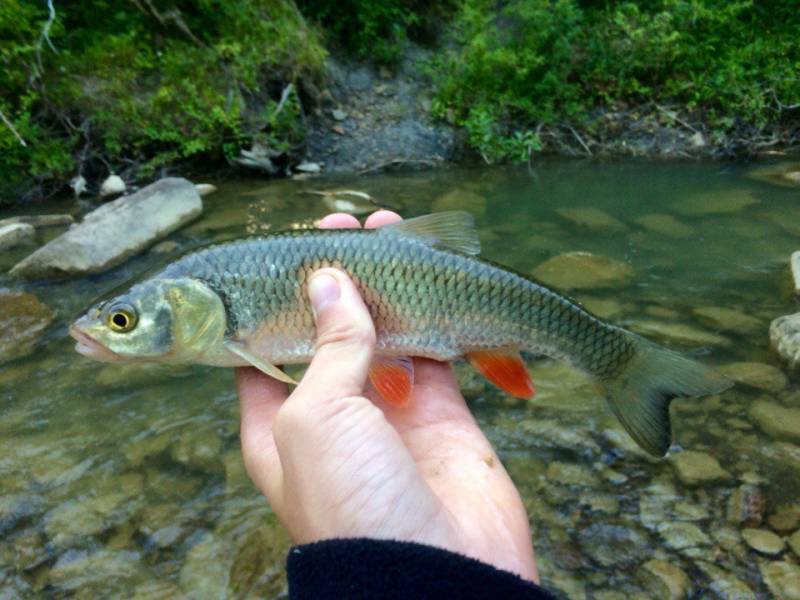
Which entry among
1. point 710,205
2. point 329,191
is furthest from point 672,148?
point 329,191

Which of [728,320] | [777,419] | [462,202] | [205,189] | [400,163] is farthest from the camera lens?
[400,163]

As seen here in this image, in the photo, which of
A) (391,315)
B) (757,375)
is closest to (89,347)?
(391,315)

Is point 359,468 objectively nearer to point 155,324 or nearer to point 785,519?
point 155,324

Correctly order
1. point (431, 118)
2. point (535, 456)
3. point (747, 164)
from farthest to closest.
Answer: point (431, 118) → point (747, 164) → point (535, 456)

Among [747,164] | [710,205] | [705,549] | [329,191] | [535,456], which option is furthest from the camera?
[747,164]

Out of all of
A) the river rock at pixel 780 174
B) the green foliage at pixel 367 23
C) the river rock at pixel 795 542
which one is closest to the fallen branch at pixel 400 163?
the green foliage at pixel 367 23

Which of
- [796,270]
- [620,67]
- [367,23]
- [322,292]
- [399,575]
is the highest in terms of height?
[367,23]

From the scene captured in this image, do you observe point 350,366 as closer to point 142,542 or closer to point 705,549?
point 142,542
